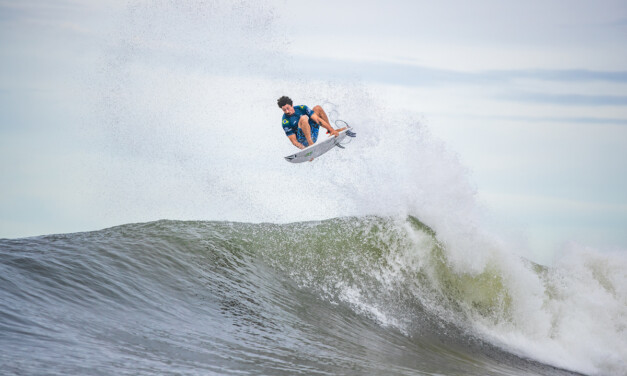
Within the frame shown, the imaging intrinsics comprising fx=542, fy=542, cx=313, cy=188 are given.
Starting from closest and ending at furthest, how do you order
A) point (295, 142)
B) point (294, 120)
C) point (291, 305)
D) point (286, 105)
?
point (291, 305)
point (286, 105)
point (294, 120)
point (295, 142)

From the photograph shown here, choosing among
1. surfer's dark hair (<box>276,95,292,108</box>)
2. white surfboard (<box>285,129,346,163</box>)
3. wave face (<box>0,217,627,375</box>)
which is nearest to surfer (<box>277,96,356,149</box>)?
surfer's dark hair (<box>276,95,292,108</box>)

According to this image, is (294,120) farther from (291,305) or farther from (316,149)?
(291,305)

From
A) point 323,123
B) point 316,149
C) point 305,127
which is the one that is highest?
point 323,123

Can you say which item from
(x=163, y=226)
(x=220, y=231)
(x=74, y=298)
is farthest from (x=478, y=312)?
(x=74, y=298)

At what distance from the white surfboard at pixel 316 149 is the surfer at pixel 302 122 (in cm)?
13

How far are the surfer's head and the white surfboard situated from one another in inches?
27.3

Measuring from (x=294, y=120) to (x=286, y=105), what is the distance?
0.31m

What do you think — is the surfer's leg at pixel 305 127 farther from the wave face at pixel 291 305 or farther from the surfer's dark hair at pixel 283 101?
the wave face at pixel 291 305

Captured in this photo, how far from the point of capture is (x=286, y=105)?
364 inches

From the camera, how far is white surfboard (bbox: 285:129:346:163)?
30.6 ft

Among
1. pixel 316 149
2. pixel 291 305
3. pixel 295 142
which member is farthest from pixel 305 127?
pixel 291 305

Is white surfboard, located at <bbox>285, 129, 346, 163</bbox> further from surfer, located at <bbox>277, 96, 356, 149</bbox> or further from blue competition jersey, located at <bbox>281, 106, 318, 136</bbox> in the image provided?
blue competition jersey, located at <bbox>281, 106, 318, 136</bbox>

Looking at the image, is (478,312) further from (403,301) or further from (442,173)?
(442,173)

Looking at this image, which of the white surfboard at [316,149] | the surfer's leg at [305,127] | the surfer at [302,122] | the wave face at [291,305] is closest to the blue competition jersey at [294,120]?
the surfer at [302,122]
